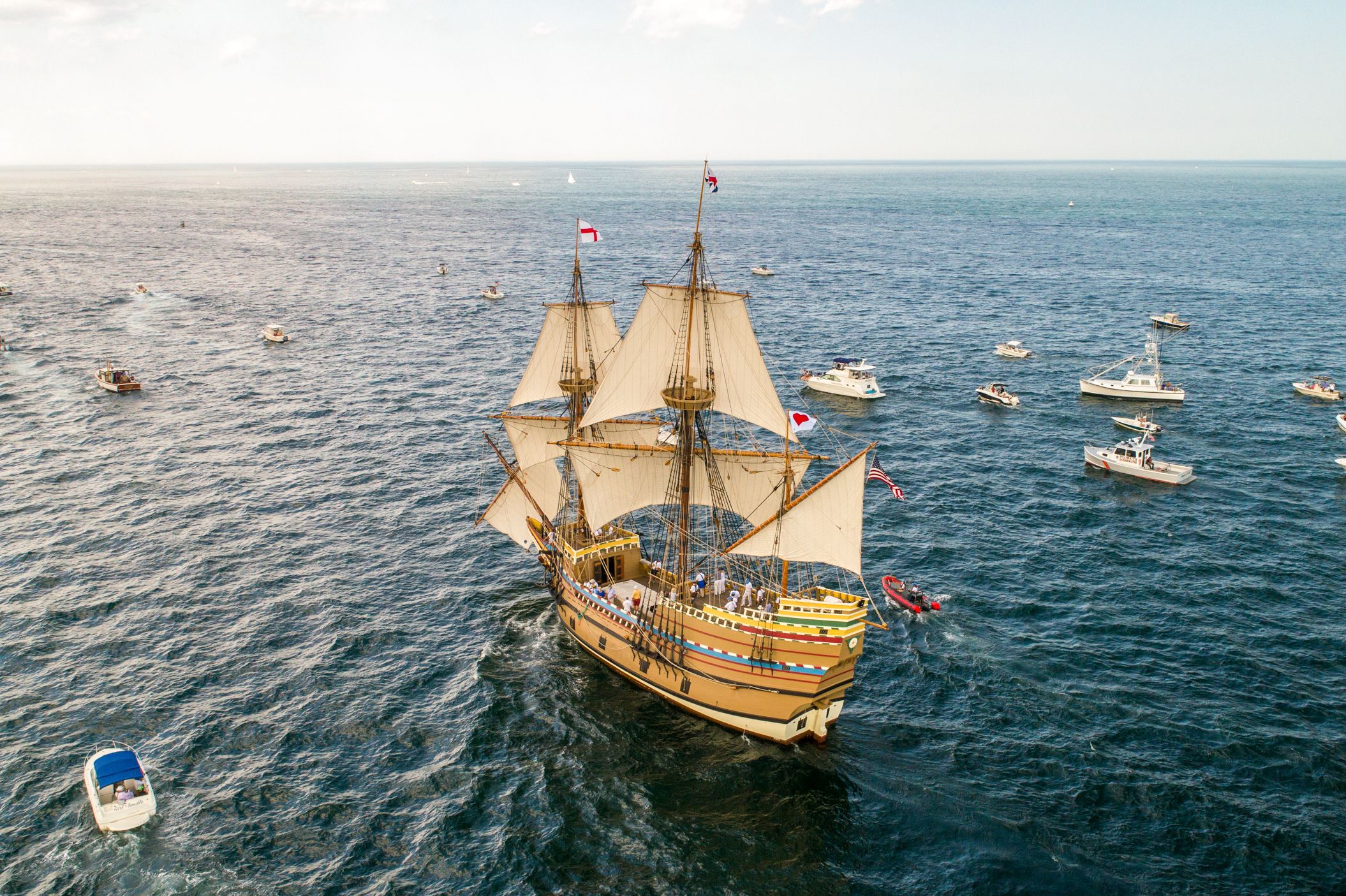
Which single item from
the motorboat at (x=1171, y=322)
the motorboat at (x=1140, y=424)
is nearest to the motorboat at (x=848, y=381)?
the motorboat at (x=1140, y=424)

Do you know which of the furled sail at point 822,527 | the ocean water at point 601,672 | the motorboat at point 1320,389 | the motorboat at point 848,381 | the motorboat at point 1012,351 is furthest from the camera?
the motorboat at point 1012,351

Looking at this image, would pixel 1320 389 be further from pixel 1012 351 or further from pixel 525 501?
pixel 525 501

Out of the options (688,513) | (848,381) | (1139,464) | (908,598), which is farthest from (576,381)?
(1139,464)

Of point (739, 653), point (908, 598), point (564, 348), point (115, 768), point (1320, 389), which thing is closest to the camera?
point (115, 768)

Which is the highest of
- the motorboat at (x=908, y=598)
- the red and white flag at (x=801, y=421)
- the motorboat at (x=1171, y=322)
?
the red and white flag at (x=801, y=421)

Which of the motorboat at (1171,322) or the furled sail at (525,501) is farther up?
the motorboat at (1171,322)

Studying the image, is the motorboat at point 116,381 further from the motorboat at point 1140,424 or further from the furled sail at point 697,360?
the motorboat at point 1140,424
